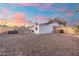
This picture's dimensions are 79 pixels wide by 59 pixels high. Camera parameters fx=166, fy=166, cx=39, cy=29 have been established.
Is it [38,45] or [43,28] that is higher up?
[43,28]

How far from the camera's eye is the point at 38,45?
188cm

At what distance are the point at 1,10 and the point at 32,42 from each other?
504mm

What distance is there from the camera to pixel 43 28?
74.8 inches

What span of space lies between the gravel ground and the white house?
0.05 meters

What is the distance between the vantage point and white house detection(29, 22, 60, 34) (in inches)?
74.2

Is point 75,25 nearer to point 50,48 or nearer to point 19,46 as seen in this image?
point 50,48

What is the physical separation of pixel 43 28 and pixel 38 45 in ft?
0.66

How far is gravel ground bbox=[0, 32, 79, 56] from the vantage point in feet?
6.11

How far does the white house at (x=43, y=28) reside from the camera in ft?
6.19

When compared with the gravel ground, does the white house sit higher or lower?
higher

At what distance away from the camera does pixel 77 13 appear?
74.5 inches

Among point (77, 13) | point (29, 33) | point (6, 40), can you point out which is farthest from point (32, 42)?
point (77, 13)

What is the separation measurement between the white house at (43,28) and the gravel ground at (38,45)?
0.05 meters

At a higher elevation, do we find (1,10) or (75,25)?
(1,10)
